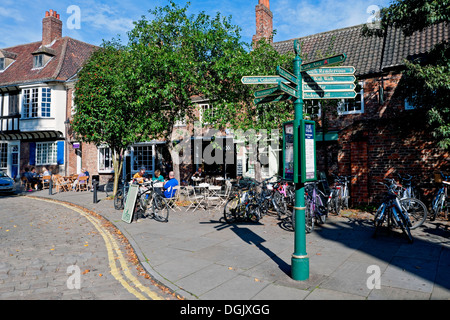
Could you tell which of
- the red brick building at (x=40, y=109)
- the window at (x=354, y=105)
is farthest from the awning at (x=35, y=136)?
the window at (x=354, y=105)

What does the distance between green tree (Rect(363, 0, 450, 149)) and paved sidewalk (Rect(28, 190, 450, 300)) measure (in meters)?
3.02

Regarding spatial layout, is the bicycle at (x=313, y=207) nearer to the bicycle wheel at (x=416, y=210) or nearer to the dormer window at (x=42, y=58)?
the bicycle wheel at (x=416, y=210)

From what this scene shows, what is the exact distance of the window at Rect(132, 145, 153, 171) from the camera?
22.2 metres

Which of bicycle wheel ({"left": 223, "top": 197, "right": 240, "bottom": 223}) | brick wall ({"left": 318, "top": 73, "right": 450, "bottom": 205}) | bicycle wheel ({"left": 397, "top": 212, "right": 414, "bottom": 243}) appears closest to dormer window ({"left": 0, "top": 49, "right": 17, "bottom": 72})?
bicycle wheel ({"left": 223, "top": 197, "right": 240, "bottom": 223})

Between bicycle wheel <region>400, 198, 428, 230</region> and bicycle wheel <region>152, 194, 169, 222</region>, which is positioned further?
bicycle wheel <region>152, 194, 169, 222</region>

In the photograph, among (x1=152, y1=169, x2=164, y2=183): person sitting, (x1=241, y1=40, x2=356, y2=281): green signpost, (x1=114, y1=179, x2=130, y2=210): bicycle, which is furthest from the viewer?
(x1=152, y1=169, x2=164, y2=183): person sitting

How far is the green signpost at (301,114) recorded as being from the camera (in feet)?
A: 15.7

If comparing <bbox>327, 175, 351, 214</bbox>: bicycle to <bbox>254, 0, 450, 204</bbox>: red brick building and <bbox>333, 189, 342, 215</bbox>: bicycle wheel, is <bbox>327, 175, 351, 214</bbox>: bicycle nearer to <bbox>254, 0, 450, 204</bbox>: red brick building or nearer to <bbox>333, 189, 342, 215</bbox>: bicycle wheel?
<bbox>333, 189, 342, 215</bbox>: bicycle wheel

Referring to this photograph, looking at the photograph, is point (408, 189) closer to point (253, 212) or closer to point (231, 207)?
point (253, 212)

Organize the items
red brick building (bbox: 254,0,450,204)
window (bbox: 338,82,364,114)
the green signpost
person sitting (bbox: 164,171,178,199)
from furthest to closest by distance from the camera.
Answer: window (bbox: 338,82,364,114), person sitting (bbox: 164,171,178,199), red brick building (bbox: 254,0,450,204), the green signpost

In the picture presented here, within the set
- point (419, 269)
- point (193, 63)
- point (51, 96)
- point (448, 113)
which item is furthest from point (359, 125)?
point (51, 96)
